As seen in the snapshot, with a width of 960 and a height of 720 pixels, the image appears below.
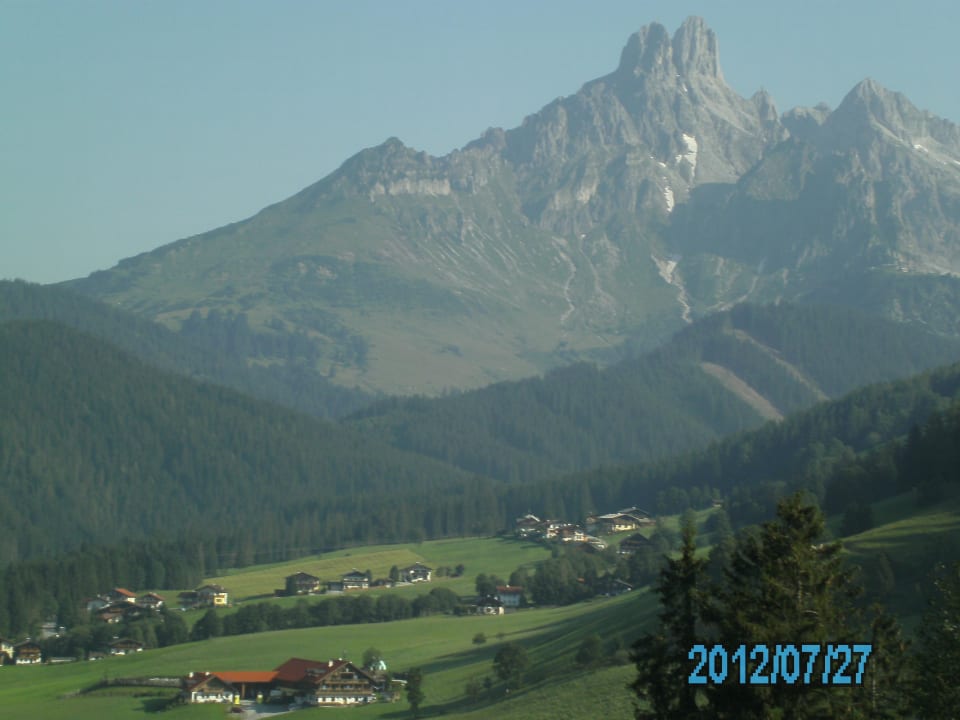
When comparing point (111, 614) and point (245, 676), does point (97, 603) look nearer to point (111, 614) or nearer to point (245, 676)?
point (111, 614)

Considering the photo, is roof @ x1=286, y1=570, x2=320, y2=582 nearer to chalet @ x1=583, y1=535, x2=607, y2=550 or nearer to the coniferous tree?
chalet @ x1=583, y1=535, x2=607, y2=550

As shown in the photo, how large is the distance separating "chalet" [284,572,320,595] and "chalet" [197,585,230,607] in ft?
24.2

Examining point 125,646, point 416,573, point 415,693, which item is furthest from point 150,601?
point 415,693

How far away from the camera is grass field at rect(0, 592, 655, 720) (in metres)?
96.1

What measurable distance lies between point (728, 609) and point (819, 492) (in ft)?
430

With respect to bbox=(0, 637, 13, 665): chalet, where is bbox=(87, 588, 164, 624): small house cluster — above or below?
above

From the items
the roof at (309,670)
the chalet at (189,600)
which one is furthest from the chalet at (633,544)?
the roof at (309,670)

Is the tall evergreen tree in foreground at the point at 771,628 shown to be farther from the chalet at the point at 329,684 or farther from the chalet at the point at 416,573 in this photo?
the chalet at the point at 416,573

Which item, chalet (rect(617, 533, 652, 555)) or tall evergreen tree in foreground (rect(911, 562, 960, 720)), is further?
chalet (rect(617, 533, 652, 555))

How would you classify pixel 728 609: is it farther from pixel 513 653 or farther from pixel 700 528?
pixel 700 528

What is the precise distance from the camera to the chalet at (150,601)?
167250 mm

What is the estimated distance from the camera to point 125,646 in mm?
143375

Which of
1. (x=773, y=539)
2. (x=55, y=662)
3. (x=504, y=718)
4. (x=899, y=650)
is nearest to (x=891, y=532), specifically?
(x=504, y=718)

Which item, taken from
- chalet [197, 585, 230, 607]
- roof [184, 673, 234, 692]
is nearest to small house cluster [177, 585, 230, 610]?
chalet [197, 585, 230, 607]
